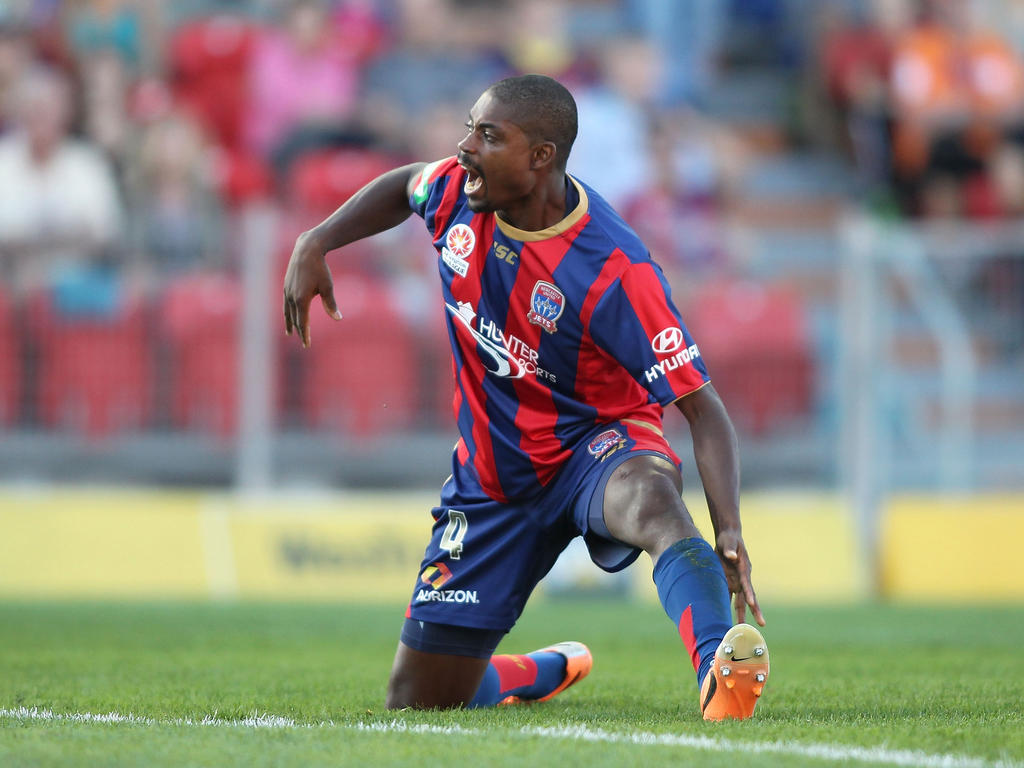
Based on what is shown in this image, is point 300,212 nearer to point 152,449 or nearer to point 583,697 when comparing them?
point 152,449

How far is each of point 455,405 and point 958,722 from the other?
1.90 m

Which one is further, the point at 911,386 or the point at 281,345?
the point at 911,386

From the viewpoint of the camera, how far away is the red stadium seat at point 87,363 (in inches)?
430

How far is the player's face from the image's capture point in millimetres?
4520

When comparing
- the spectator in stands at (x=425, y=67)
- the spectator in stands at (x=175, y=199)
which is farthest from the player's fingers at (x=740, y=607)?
the spectator in stands at (x=425, y=67)

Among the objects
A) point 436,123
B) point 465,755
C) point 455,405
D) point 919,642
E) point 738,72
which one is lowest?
point 919,642

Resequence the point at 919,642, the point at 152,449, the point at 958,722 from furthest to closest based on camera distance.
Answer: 1. the point at 152,449
2. the point at 919,642
3. the point at 958,722

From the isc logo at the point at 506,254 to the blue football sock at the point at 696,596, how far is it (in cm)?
103

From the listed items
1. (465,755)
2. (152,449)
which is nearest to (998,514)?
(152,449)

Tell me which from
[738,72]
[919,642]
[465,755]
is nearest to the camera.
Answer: [465,755]

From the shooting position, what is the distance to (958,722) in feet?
14.1

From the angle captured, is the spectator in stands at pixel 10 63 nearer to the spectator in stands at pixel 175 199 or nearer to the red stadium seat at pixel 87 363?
the spectator in stands at pixel 175 199

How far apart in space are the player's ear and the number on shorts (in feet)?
3.93

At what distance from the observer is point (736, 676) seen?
13.5 ft
